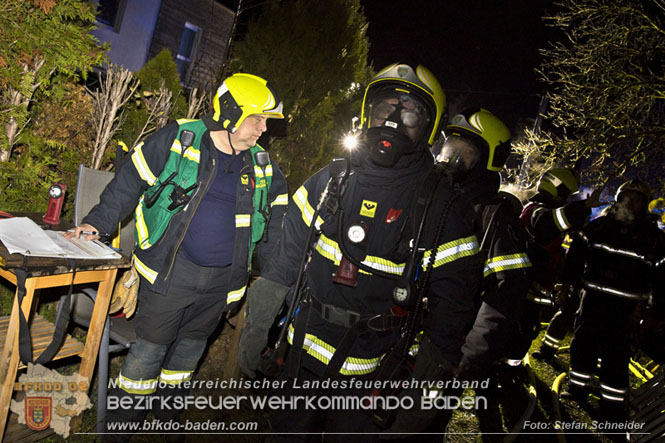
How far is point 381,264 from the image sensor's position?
220 centimetres

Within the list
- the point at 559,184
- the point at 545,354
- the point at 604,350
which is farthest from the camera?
the point at 545,354

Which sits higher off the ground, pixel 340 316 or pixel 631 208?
pixel 631 208

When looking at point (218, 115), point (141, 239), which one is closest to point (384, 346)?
point (141, 239)

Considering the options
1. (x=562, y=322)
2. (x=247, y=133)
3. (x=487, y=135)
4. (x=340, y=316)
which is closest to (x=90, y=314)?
(x=247, y=133)

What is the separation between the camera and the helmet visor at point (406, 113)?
7.90 ft

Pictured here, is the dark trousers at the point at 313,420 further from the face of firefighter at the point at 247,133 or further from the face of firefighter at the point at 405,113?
the face of firefighter at the point at 247,133

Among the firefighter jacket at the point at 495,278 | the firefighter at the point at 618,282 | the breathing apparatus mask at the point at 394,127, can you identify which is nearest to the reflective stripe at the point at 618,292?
the firefighter at the point at 618,282

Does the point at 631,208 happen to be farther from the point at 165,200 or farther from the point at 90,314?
the point at 90,314

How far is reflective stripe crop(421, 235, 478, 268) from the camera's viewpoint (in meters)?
2.12

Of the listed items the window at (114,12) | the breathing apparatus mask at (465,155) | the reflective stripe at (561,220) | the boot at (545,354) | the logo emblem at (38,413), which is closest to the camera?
the logo emblem at (38,413)

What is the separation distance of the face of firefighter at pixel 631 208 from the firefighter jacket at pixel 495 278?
233 cm

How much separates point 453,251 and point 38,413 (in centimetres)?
310

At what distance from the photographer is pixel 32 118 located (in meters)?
3.70

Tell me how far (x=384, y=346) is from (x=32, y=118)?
12.9 ft
